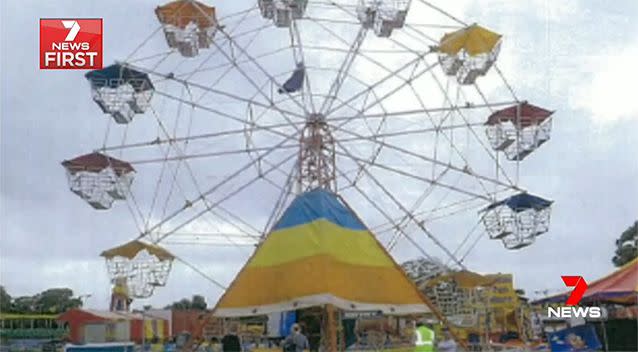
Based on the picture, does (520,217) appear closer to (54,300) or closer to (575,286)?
(575,286)

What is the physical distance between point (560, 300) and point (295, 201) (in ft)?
20.5

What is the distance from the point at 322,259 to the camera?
15281 mm

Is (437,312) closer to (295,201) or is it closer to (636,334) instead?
(295,201)

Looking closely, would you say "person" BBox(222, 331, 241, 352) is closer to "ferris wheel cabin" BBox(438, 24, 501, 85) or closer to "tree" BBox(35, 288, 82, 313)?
"ferris wheel cabin" BBox(438, 24, 501, 85)

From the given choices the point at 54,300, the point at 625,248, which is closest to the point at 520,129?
the point at 625,248

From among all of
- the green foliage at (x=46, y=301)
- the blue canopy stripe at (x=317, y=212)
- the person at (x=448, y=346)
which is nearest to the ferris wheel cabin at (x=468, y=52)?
the blue canopy stripe at (x=317, y=212)

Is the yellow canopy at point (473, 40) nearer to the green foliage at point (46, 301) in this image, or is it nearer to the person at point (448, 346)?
the person at point (448, 346)

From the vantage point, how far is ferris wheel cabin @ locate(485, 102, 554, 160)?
19.0 m

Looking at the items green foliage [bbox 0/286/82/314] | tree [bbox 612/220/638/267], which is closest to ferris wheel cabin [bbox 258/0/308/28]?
tree [bbox 612/220/638/267]

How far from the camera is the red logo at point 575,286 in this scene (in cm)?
1745

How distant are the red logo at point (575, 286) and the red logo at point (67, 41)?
33.0ft

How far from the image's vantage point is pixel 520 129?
19094mm

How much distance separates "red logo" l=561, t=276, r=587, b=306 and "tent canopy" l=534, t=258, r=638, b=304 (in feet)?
0.37

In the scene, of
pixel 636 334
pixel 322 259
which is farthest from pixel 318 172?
pixel 636 334
